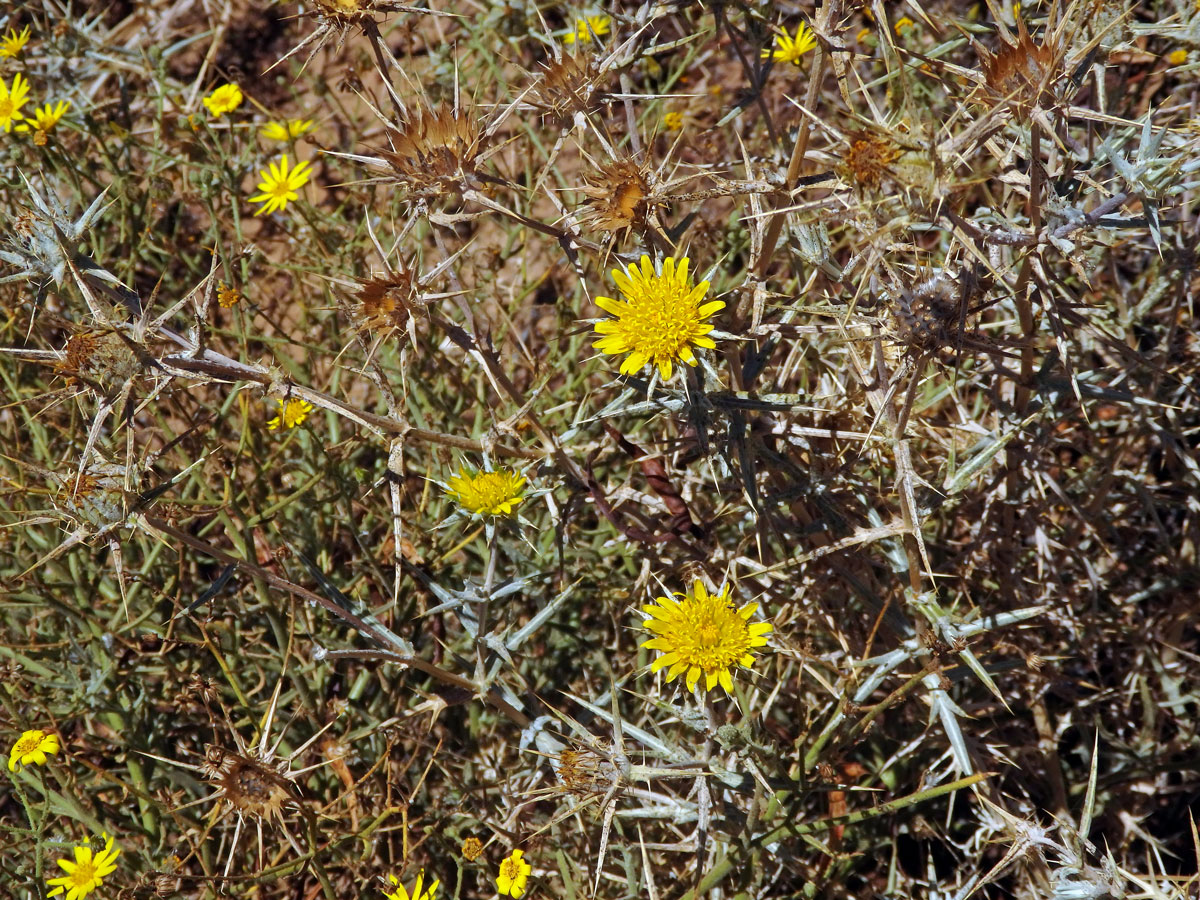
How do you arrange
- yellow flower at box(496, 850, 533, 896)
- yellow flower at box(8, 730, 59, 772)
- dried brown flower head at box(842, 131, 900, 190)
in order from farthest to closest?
yellow flower at box(8, 730, 59, 772) < yellow flower at box(496, 850, 533, 896) < dried brown flower head at box(842, 131, 900, 190)

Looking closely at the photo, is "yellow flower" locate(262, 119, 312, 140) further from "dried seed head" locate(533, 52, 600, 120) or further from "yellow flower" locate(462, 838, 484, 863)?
"yellow flower" locate(462, 838, 484, 863)

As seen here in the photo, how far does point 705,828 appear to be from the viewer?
1812 mm

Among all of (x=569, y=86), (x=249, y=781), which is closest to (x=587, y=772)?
(x=249, y=781)

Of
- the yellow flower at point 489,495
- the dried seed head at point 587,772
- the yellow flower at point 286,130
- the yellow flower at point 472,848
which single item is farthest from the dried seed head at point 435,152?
the yellow flower at point 286,130

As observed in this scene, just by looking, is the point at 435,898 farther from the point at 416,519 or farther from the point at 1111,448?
the point at 1111,448

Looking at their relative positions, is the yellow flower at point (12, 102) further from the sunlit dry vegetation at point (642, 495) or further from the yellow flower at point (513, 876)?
the yellow flower at point (513, 876)

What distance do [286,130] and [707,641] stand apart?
2.52 m

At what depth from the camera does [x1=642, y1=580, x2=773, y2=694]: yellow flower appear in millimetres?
1655

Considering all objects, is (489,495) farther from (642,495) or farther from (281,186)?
(281,186)

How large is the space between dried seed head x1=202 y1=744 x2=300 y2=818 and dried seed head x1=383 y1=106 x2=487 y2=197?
1.12 metres

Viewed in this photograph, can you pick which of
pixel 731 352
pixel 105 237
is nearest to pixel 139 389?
pixel 731 352

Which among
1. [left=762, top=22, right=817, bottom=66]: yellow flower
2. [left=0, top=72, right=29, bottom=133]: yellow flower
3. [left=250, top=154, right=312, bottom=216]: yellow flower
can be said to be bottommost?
[left=250, top=154, right=312, bottom=216]: yellow flower

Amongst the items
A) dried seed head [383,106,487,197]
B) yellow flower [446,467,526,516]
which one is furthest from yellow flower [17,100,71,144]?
yellow flower [446,467,526,516]

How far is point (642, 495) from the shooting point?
204 centimetres
